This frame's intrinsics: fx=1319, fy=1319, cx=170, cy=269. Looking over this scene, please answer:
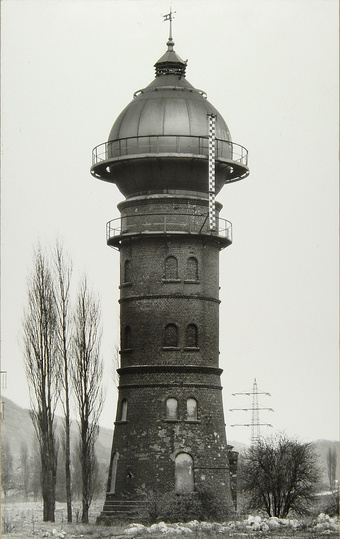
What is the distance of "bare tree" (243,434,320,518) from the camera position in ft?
183

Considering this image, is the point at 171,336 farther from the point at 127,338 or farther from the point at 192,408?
the point at 192,408

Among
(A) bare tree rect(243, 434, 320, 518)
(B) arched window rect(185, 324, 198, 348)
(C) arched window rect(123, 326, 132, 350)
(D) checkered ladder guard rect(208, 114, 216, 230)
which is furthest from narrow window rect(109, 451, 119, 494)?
(D) checkered ladder guard rect(208, 114, 216, 230)

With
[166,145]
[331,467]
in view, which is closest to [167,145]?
[166,145]

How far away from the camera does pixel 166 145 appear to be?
53.8m

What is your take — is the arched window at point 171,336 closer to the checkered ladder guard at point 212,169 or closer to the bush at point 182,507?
the checkered ladder guard at point 212,169

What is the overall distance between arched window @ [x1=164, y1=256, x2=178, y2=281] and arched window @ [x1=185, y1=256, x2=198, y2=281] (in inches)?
19.5

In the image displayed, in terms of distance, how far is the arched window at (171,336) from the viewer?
5400 cm

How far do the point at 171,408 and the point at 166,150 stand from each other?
34.5ft

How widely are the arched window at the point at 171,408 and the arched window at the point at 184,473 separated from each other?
1.60 metres

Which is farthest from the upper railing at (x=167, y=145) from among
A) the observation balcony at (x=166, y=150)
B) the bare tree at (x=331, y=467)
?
the bare tree at (x=331, y=467)

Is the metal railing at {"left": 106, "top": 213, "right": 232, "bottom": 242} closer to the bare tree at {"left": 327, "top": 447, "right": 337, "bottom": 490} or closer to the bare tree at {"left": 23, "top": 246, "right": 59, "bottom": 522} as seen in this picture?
the bare tree at {"left": 23, "top": 246, "right": 59, "bottom": 522}

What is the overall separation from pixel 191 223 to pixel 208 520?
12052 mm

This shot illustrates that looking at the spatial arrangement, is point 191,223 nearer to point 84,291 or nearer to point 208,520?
point 84,291

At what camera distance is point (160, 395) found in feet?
176
